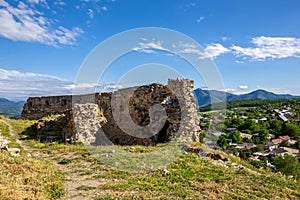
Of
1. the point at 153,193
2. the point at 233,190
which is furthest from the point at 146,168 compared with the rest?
the point at 233,190

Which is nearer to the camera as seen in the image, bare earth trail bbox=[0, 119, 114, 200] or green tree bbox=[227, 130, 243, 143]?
bare earth trail bbox=[0, 119, 114, 200]

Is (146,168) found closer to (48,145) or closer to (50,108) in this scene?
(48,145)

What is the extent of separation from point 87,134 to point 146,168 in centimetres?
636

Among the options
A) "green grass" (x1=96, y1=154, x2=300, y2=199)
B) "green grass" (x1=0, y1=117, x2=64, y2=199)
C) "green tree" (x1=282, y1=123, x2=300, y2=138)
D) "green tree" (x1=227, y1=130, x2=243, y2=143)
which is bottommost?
"green tree" (x1=227, y1=130, x2=243, y2=143)

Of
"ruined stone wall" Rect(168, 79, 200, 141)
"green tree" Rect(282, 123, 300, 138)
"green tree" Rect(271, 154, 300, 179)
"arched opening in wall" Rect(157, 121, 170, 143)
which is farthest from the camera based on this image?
"green tree" Rect(282, 123, 300, 138)

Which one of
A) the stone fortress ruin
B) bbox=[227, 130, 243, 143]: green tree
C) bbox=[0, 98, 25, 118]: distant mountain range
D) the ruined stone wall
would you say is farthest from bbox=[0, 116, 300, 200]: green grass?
bbox=[227, 130, 243, 143]: green tree

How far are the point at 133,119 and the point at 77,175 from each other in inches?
329

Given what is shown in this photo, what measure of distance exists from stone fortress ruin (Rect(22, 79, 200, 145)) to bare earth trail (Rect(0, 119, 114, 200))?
3150 millimetres

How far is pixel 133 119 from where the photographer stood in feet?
52.4

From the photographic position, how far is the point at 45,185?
6430 millimetres

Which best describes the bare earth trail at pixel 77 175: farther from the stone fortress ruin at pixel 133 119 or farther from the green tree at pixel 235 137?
the green tree at pixel 235 137

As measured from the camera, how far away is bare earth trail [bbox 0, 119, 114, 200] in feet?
20.3

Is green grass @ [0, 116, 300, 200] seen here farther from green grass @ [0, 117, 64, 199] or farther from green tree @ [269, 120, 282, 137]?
green tree @ [269, 120, 282, 137]

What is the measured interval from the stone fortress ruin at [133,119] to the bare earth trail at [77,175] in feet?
10.3
